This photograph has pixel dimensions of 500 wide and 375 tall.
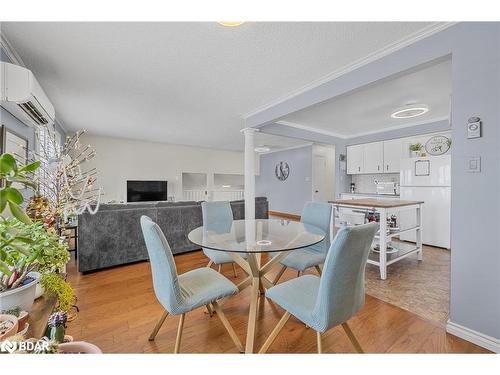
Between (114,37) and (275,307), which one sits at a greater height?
(114,37)

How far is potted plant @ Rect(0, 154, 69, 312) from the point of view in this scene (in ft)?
2.28

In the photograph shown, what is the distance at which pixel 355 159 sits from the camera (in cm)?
529

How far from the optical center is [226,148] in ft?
25.7

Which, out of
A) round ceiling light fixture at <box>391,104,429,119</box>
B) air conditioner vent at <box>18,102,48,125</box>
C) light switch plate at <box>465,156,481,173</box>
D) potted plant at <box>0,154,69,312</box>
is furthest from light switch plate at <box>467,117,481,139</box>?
air conditioner vent at <box>18,102,48,125</box>

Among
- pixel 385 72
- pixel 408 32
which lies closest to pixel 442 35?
pixel 408 32

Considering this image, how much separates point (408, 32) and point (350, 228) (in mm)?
1826

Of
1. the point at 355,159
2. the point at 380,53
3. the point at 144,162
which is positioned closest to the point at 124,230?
the point at 380,53

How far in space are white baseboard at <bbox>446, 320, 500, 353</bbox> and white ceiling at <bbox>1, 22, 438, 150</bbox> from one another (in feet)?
7.48

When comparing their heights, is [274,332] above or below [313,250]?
below

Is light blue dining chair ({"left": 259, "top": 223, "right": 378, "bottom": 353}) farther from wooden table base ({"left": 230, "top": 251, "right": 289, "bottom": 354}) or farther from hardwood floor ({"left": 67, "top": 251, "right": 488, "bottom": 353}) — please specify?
hardwood floor ({"left": 67, "top": 251, "right": 488, "bottom": 353})

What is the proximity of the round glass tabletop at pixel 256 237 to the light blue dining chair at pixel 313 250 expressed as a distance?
109mm

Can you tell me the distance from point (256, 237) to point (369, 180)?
4649mm

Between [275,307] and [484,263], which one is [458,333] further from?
[275,307]

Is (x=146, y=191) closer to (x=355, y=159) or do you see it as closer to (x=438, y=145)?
(x=355, y=159)
